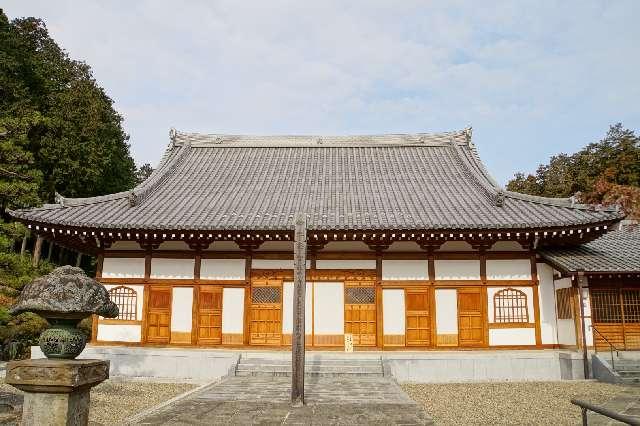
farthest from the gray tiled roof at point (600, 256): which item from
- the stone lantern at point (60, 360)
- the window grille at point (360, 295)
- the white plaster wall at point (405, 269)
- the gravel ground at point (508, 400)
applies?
the stone lantern at point (60, 360)

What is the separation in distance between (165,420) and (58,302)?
4502mm

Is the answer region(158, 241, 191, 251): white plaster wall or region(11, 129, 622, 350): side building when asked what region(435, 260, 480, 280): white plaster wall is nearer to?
region(11, 129, 622, 350): side building

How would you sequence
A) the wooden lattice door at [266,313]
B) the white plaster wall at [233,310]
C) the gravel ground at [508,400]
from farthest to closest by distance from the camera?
the white plaster wall at [233,310] < the wooden lattice door at [266,313] < the gravel ground at [508,400]

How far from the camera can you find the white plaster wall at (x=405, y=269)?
617 inches

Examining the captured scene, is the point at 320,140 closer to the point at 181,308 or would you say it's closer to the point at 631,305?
the point at 181,308

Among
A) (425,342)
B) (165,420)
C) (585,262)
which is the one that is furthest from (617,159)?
(165,420)

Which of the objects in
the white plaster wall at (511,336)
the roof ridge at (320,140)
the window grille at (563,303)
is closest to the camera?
the window grille at (563,303)

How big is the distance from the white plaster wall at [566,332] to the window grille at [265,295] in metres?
9.22

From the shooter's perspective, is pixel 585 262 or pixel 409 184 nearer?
pixel 585 262

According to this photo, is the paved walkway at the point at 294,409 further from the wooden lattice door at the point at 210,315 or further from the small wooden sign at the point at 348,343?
the wooden lattice door at the point at 210,315

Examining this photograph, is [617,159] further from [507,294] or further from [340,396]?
[340,396]

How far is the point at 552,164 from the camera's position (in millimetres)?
42906

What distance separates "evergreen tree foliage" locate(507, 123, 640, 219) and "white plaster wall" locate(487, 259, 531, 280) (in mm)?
21399

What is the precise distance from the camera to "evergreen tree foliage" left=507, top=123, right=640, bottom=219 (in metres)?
36.9
